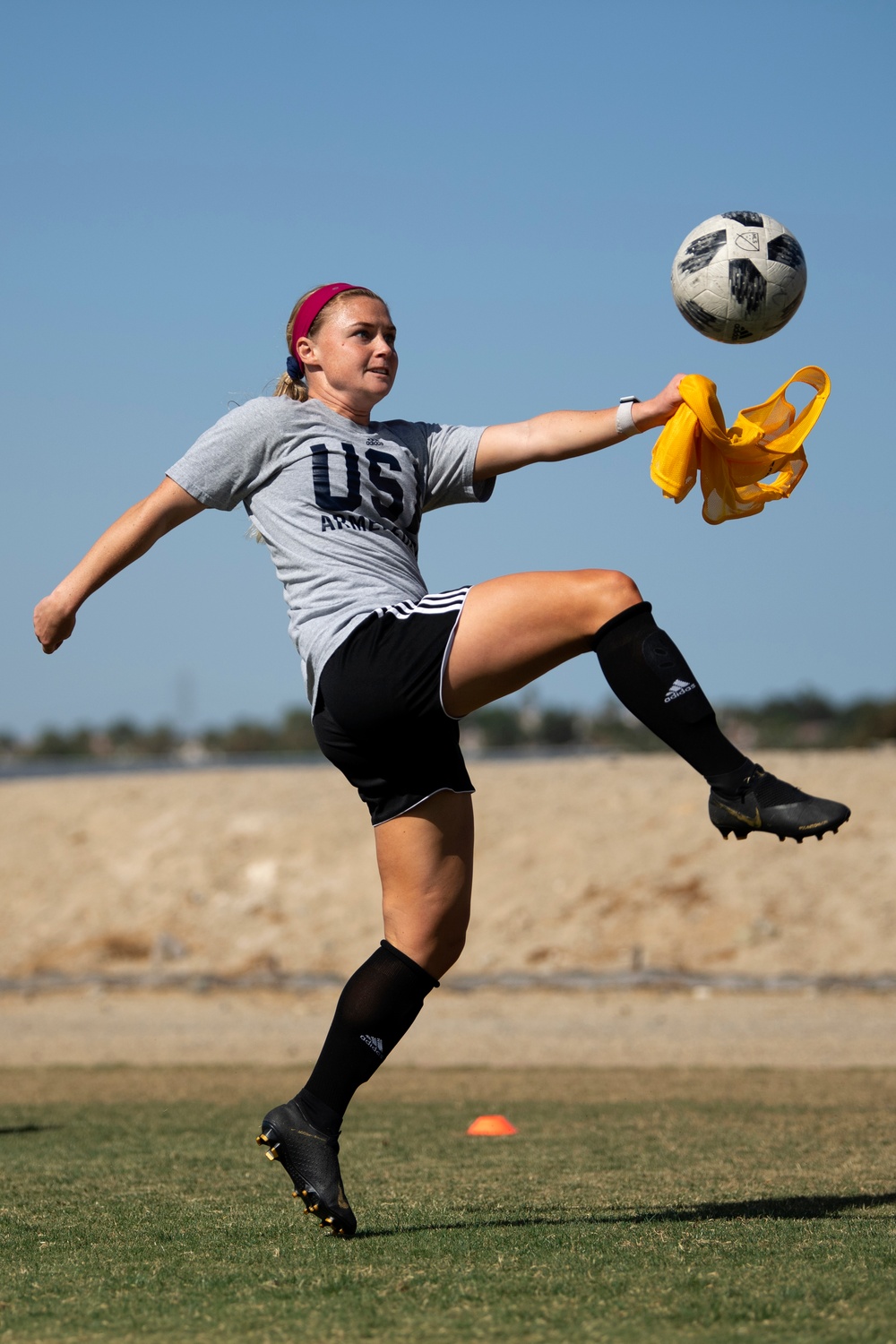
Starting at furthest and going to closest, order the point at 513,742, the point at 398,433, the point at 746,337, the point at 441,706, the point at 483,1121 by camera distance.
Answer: the point at 513,742 → the point at 483,1121 → the point at 746,337 → the point at 398,433 → the point at 441,706

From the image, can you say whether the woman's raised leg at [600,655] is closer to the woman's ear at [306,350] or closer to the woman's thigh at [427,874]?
the woman's thigh at [427,874]

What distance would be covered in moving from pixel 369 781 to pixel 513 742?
167 ft

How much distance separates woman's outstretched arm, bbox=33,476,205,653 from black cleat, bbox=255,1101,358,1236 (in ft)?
5.06

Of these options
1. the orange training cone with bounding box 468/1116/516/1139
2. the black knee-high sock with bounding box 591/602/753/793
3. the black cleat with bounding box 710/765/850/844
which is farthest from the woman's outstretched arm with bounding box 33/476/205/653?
the orange training cone with bounding box 468/1116/516/1139

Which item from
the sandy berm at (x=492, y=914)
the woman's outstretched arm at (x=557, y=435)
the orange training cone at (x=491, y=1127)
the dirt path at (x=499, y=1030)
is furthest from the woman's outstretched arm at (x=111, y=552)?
the sandy berm at (x=492, y=914)

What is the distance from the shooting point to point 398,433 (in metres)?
4.59

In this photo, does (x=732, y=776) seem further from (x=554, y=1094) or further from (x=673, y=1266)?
(x=554, y=1094)

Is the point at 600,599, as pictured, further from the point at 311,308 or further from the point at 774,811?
the point at 311,308

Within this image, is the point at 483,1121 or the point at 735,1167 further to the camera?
the point at 483,1121

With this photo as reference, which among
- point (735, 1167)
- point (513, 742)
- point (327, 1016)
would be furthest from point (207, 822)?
point (513, 742)

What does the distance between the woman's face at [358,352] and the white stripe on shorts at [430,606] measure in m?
0.81

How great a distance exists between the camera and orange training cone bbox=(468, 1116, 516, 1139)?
7.36 meters

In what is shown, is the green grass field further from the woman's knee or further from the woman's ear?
the woman's ear

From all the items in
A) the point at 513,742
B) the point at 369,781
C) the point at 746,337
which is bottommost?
the point at 513,742
